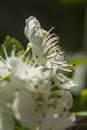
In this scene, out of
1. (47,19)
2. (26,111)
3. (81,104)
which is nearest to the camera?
(26,111)

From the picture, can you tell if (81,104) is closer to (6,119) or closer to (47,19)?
(6,119)

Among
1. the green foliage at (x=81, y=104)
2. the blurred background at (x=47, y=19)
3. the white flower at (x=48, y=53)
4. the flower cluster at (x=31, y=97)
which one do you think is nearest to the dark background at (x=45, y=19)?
the blurred background at (x=47, y=19)

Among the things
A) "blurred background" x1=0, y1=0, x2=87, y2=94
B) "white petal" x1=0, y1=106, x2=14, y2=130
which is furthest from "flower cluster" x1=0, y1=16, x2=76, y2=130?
"blurred background" x1=0, y1=0, x2=87, y2=94

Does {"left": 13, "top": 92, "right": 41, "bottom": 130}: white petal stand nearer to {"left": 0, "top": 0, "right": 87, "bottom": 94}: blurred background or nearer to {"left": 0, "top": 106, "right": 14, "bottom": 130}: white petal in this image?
{"left": 0, "top": 106, "right": 14, "bottom": 130}: white petal

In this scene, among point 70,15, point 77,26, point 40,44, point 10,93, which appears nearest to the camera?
point 10,93

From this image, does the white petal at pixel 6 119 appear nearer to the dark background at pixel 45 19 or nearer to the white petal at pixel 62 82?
the white petal at pixel 62 82

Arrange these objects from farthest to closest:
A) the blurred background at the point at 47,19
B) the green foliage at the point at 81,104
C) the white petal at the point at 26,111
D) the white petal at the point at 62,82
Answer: the blurred background at the point at 47,19, the green foliage at the point at 81,104, the white petal at the point at 62,82, the white petal at the point at 26,111

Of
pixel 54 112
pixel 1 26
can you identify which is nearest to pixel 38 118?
pixel 54 112

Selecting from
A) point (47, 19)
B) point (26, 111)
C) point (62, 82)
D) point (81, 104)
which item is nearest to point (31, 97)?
point (26, 111)

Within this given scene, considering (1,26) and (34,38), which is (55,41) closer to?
(34,38)
